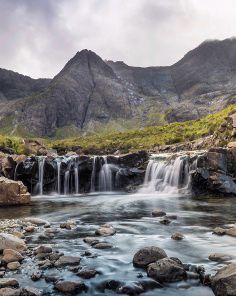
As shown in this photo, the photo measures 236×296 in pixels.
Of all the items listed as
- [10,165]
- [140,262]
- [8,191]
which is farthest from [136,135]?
[140,262]

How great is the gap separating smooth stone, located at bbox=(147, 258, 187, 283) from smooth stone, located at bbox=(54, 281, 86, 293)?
2.84 m

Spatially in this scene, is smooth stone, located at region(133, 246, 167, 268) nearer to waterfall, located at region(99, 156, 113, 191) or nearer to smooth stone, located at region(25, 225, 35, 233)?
smooth stone, located at region(25, 225, 35, 233)

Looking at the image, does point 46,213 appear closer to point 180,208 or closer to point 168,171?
point 180,208

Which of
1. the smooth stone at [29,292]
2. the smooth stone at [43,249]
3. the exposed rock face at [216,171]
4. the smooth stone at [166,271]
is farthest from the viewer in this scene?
the exposed rock face at [216,171]

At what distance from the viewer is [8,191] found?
4212 centimetres

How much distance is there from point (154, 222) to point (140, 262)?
38.8 ft

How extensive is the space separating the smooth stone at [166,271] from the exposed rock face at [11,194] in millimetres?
28708

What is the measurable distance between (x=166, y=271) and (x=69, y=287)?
3838mm

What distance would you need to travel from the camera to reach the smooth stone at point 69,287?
14484 millimetres

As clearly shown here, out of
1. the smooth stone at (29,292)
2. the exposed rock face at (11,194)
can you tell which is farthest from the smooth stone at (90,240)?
the exposed rock face at (11,194)

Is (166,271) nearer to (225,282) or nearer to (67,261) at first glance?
(225,282)

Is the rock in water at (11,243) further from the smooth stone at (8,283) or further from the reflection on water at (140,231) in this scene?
the smooth stone at (8,283)

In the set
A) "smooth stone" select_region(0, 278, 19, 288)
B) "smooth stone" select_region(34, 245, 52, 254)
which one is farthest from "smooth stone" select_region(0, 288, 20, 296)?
"smooth stone" select_region(34, 245, 52, 254)

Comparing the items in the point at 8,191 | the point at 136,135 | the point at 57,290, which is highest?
the point at 136,135
